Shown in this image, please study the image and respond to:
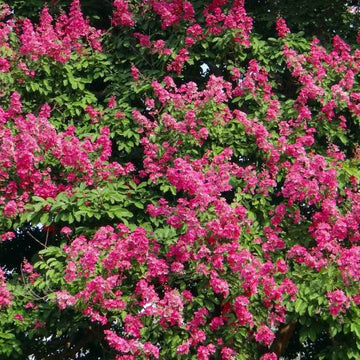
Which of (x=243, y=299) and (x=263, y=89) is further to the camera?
(x=263, y=89)

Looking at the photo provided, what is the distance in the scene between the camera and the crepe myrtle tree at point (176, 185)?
5074mm

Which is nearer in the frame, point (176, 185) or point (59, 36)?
point (176, 185)

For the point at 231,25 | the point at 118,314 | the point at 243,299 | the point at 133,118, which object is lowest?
the point at 118,314

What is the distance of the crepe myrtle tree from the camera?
16.6ft

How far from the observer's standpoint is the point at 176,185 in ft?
18.1

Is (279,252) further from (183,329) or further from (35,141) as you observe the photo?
(35,141)

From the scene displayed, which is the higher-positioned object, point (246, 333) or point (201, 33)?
point (201, 33)

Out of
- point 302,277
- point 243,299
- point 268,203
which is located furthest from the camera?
point 268,203

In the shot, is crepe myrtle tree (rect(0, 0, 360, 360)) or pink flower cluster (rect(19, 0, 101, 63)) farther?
pink flower cluster (rect(19, 0, 101, 63))

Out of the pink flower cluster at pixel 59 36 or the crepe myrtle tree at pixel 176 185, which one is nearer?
the crepe myrtle tree at pixel 176 185

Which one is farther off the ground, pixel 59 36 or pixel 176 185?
pixel 59 36

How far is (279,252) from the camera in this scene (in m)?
5.62

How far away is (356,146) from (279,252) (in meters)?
1.28

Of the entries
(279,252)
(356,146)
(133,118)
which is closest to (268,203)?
(279,252)
